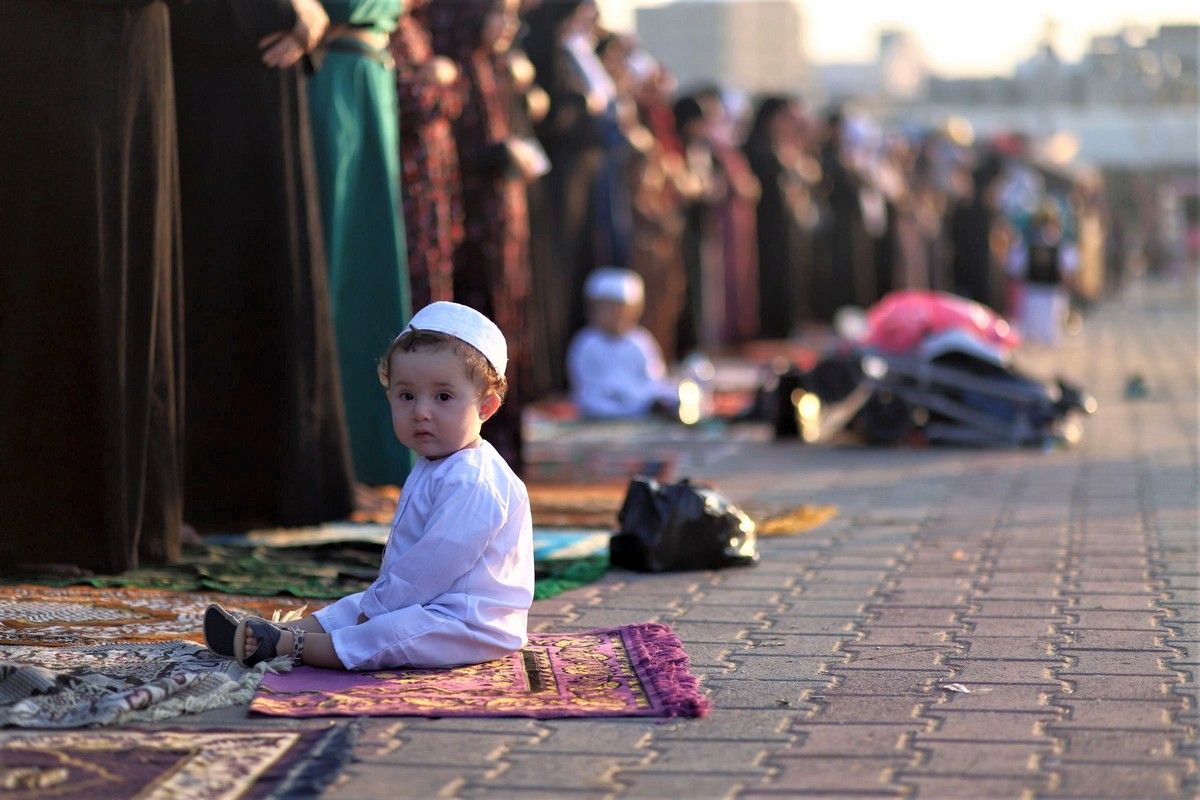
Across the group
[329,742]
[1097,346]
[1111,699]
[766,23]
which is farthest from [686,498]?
[766,23]

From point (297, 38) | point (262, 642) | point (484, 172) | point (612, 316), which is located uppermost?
point (297, 38)

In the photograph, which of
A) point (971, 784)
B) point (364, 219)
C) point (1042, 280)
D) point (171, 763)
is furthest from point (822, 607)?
point (1042, 280)

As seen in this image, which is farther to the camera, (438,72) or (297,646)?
(438,72)

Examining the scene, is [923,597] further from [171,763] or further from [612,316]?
[612,316]

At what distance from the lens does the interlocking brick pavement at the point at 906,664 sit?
3.46m

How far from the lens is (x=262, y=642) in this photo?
4195 mm

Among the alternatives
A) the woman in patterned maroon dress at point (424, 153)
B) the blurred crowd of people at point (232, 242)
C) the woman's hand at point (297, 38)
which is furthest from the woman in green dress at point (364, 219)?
the woman's hand at point (297, 38)

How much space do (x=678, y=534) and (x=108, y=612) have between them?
5.91ft

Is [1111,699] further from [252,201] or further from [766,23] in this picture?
[766,23]

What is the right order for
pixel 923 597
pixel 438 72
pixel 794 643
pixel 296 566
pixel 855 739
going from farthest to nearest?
pixel 438 72 → pixel 296 566 → pixel 923 597 → pixel 794 643 → pixel 855 739

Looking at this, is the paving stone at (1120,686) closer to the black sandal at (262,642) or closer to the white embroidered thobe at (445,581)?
the white embroidered thobe at (445,581)

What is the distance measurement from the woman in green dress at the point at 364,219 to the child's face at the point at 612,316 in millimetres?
4690

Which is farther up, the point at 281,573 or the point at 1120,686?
the point at 281,573

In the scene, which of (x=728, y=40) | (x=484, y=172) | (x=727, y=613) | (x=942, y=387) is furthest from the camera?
(x=728, y=40)
